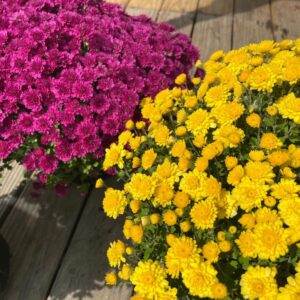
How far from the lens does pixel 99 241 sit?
84.4 inches

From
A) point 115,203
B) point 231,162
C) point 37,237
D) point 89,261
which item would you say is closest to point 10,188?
point 37,237

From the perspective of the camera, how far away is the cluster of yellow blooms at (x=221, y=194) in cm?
118

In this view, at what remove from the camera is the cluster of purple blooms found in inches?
68.4

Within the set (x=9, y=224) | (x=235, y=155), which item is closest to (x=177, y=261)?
(x=235, y=155)

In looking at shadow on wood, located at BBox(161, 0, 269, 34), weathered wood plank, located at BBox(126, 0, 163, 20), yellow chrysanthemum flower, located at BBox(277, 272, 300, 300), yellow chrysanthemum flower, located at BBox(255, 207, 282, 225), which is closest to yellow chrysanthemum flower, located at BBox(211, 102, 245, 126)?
yellow chrysanthemum flower, located at BBox(255, 207, 282, 225)

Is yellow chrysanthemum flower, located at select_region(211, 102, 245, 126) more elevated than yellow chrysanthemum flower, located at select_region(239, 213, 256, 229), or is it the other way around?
yellow chrysanthemum flower, located at select_region(211, 102, 245, 126)

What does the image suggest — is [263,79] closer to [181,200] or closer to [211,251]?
[181,200]

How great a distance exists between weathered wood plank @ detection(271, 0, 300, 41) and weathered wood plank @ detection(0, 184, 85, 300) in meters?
2.14

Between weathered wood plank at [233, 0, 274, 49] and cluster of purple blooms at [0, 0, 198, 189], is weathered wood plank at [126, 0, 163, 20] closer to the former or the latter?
weathered wood plank at [233, 0, 274, 49]

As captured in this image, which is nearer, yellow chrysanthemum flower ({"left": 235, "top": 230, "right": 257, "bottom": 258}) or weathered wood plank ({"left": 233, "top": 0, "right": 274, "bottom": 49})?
yellow chrysanthemum flower ({"left": 235, "top": 230, "right": 257, "bottom": 258})

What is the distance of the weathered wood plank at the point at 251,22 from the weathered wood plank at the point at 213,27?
0.20 feet

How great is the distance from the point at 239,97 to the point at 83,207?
45.3 inches

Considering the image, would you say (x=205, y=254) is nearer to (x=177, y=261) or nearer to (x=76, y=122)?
(x=177, y=261)

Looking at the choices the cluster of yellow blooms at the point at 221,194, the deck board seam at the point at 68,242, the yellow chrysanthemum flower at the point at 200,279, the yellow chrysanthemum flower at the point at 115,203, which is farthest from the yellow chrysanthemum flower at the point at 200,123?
the deck board seam at the point at 68,242
